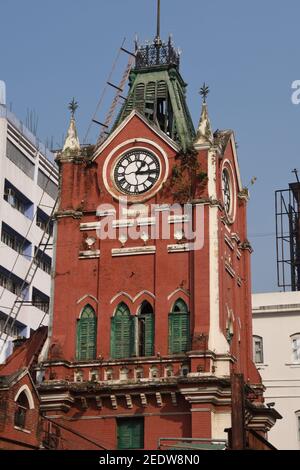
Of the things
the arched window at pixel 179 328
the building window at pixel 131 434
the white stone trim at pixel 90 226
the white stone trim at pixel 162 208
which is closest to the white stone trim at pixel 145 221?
the white stone trim at pixel 162 208

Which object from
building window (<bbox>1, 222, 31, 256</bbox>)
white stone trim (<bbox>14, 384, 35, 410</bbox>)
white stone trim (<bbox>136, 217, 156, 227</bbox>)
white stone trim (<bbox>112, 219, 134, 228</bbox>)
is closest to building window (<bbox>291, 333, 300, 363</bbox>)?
white stone trim (<bbox>136, 217, 156, 227</bbox>)

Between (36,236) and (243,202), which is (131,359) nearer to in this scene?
(243,202)

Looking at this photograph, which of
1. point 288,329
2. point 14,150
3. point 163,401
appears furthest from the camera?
point 14,150

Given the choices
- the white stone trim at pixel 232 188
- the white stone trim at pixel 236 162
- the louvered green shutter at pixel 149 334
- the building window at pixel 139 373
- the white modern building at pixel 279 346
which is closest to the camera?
the building window at pixel 139 373

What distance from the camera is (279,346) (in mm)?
57250

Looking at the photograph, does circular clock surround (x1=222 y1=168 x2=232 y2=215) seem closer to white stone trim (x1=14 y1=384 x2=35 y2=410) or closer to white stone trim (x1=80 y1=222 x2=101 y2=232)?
white stone trim (x1=80 y1=222 x2=101 y2=232)

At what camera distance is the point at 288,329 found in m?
57.3

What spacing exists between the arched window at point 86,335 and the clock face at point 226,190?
7.64 meters

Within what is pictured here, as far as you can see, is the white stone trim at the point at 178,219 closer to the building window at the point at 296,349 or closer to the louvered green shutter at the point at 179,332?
the louvered green shutter at the point at 179,332

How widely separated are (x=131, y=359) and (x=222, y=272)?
504cm

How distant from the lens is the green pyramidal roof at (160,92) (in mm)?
43347

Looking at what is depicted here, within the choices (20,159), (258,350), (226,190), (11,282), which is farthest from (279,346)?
(20,159)
